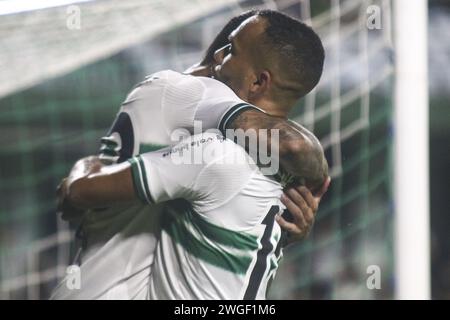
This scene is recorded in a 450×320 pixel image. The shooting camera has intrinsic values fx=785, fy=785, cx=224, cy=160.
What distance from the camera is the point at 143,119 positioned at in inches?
51.5

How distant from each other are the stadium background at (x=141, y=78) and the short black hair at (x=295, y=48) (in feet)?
0.22

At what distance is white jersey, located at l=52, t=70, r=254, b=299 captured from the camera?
1305 millimetres

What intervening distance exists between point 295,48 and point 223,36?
0.15 m

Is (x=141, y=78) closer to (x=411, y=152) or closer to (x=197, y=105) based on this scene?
(x=197, y=105)

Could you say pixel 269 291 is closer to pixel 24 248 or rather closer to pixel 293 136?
pixel 293 136

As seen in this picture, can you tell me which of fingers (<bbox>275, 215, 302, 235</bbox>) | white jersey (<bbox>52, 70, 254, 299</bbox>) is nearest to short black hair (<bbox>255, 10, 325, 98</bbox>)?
white jersey (<bbox>52, 70, 254, 299</bbox>)

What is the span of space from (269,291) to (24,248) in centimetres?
48

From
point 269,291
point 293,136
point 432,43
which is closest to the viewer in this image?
point 293,136

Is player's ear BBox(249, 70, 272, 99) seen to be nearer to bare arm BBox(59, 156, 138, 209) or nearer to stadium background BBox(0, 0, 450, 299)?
stadium background BBox(0, 0, 450, 299)

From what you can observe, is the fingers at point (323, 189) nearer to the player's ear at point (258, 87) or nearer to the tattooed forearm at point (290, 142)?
the tattooed forearm at point (290, 142)

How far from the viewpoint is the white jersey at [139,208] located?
4.28ft

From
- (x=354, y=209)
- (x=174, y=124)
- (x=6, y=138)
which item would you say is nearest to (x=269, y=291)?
(x=354, y=209)

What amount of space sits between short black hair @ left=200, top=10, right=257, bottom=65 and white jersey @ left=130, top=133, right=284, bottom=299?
0.20m

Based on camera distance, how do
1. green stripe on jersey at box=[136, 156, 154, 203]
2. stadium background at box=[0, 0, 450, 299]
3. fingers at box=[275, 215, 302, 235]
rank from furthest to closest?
stadium background at box=[0, 0, 450, 299], fingers at box=[275, 215, 302, 235], green stripe on jersey at box=[136, 156, 154, 203]
